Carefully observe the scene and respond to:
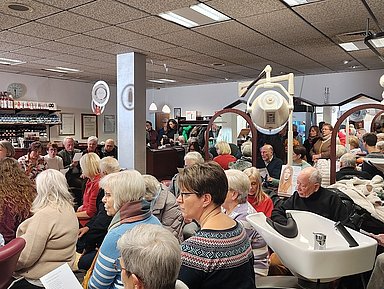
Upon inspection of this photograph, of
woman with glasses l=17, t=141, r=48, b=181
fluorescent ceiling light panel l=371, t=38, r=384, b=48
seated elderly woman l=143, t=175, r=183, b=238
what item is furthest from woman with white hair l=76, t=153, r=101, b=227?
fluorescent ceiling light panel l=371, t=38, r=384, b=48

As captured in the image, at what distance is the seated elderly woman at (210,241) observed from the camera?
60.7 inches

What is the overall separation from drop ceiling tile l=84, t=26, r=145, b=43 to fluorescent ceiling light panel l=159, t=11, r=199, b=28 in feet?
2.46

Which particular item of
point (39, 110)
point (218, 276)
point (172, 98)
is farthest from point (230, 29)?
point (172, 98)

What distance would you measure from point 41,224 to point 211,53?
4.74 metres

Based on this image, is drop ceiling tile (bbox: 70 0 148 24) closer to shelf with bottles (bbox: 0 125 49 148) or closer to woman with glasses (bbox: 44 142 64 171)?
woman with glasses (bbox: 44 142 64 171)

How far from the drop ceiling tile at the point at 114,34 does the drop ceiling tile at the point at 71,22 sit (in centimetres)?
14

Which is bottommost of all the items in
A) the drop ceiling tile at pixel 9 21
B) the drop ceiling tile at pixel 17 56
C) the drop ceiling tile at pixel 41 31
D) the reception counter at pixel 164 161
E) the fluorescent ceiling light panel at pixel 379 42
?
the reception counter at pixel 164 161

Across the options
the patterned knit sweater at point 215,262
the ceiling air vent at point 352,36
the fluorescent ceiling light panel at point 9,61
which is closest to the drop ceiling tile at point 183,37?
the ceiling air vent at point 352,36

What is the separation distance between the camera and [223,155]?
17.5 feet

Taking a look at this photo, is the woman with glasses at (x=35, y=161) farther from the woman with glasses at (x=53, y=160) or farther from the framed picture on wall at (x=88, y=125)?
the framed picture on wall at (x=88, y=125)

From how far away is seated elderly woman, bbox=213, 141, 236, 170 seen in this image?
5.21m

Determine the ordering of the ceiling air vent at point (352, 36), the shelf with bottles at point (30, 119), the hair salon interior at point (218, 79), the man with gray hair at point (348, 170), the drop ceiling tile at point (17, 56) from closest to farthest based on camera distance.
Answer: the hair salon interior at point (218, 79)
the man with gray hair at point (348, 170)
the ceiling air vent at point (352, 36)
the drop ceiling tile at point (17, 56)
the shelf with bottles at point (30, 119)

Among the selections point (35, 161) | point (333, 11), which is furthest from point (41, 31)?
point (333, 11)

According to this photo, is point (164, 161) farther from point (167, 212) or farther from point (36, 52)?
point (167, 212)
